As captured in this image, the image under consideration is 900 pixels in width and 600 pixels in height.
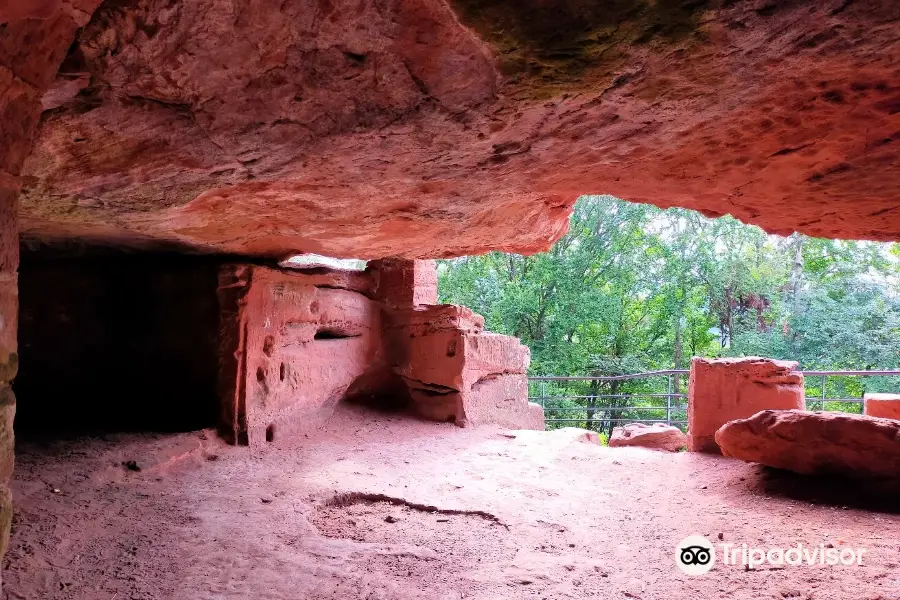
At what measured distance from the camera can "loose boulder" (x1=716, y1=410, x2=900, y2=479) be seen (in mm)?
4297

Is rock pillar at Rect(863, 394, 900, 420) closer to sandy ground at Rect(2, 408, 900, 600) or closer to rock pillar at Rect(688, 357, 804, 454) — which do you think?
rock pillar at Rect(688, 357, 804, 454)

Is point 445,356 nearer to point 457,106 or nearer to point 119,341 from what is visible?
point 119,341

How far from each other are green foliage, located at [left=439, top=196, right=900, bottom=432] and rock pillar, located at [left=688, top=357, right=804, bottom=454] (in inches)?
419

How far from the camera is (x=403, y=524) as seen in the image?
13.1ft

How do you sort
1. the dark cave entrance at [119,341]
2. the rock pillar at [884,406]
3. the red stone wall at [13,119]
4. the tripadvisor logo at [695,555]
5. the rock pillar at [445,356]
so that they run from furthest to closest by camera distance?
the rock pillar at [445,356] < the dark cave entrance at [119,341] < the rock pillar at [884,406] < the tripadvisor logo at [695,555] < the red stone wall at [13,119]

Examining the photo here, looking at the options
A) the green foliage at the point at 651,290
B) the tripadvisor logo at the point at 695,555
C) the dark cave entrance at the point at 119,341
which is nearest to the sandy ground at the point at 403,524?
the tripadvisor logo at the point at 695,555

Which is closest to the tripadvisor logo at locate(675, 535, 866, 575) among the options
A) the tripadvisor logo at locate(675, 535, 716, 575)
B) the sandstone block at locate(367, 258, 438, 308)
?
the tripadvisor logo at locate(675, 535, 716, 575)

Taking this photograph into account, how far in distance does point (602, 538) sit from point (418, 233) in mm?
2978

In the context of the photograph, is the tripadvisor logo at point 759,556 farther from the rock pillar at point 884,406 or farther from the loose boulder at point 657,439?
the loose boulder at point 657,439

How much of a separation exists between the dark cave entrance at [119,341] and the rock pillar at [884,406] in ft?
21.0

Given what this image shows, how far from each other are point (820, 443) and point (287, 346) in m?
4.83

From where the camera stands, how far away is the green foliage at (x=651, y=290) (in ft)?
52.4

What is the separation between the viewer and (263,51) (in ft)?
7.06

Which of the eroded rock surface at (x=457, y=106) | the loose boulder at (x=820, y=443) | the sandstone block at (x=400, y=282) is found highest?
the eroded rock surface at (x=457, y=106)
